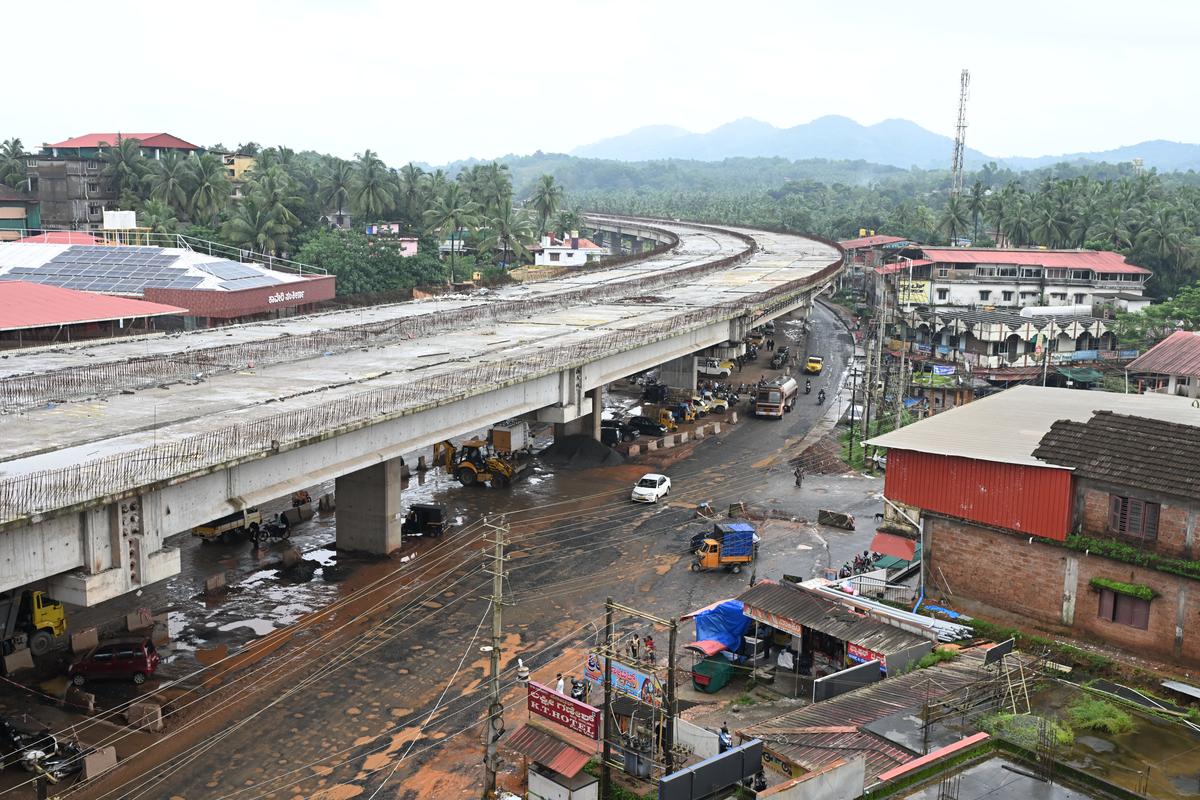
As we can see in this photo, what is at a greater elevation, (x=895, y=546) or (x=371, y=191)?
(x=371, y=191)

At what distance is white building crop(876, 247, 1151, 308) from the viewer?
306 ft

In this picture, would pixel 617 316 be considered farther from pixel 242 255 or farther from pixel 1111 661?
pixel 242 255

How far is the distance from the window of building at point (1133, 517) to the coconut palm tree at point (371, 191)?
342 feet

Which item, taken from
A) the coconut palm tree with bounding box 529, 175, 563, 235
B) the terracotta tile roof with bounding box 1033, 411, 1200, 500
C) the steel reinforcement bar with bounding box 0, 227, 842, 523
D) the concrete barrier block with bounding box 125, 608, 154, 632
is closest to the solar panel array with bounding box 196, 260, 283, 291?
the steel reinforcement bar with bounding box 0, 227, 842, 523

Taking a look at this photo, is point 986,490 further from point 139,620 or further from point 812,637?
point 139,620

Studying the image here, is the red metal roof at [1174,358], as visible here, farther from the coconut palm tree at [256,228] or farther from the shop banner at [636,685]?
the coconut palm tree at [256,228]

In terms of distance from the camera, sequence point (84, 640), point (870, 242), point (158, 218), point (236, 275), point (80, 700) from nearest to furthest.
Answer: point (80, 700) → point (84, 640) → point (236, 275) → point (158, 218) → point (870, 242)

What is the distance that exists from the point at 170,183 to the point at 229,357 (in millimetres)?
75671

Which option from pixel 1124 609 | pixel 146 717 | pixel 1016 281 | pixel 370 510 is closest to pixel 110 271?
pixel 370 510

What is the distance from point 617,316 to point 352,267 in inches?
1658

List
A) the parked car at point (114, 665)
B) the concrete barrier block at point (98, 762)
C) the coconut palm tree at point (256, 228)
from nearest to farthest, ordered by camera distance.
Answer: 1. the concrete barrier block at point (98, 762)
2. the parked car at point (114, 665)
3. the coconut palm tree at point (256, 228)

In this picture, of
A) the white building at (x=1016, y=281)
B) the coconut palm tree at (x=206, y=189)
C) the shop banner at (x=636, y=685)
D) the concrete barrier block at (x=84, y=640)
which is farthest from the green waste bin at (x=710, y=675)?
the coconut palm tree at (x=206, y=189)

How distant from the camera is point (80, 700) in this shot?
27.8 meters

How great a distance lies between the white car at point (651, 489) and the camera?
4828cm
